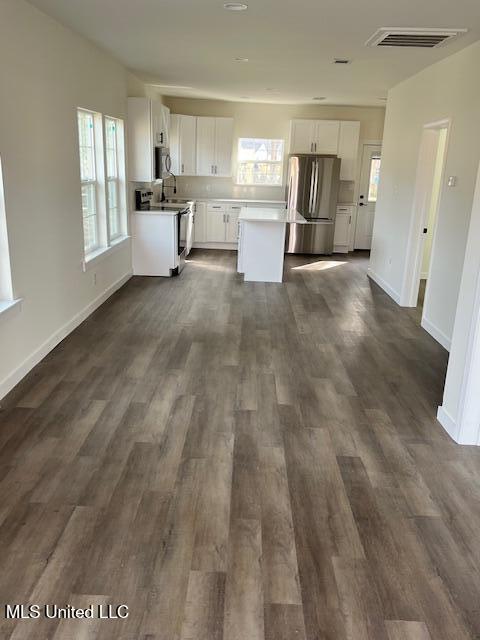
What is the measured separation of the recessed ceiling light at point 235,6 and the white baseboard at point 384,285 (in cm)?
393

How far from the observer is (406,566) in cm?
220

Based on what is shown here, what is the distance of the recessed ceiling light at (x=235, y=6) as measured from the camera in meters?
3.43

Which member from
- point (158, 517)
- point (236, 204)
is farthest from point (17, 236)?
point (236, 204)

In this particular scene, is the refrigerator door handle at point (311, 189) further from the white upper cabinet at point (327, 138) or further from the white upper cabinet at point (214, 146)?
the white upper cabinet at point (214, 146)

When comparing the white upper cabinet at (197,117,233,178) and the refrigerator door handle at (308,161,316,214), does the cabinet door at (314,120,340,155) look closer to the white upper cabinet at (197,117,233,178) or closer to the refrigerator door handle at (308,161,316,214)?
the refrigerator door handle at (308,161,316,214)

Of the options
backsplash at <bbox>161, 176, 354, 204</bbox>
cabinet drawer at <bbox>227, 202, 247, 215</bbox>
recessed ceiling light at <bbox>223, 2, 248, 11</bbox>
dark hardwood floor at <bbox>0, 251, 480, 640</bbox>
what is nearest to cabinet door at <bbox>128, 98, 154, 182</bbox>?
cabinet drawer at <bbox>227, 202, 247, 215</bbox>

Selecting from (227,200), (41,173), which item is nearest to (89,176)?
(41,173)

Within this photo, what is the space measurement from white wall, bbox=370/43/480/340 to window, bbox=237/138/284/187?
9.58 ft

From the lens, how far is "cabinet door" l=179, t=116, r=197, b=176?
9.28m

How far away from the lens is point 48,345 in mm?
4355

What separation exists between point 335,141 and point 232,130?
1.85 meters

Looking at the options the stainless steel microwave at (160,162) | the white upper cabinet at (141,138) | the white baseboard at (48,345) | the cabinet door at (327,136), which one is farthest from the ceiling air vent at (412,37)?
the cabinet door at (327,136)

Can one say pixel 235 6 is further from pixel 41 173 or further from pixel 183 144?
pixel 183 144

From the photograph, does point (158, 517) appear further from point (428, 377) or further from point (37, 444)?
point (428, 377)
